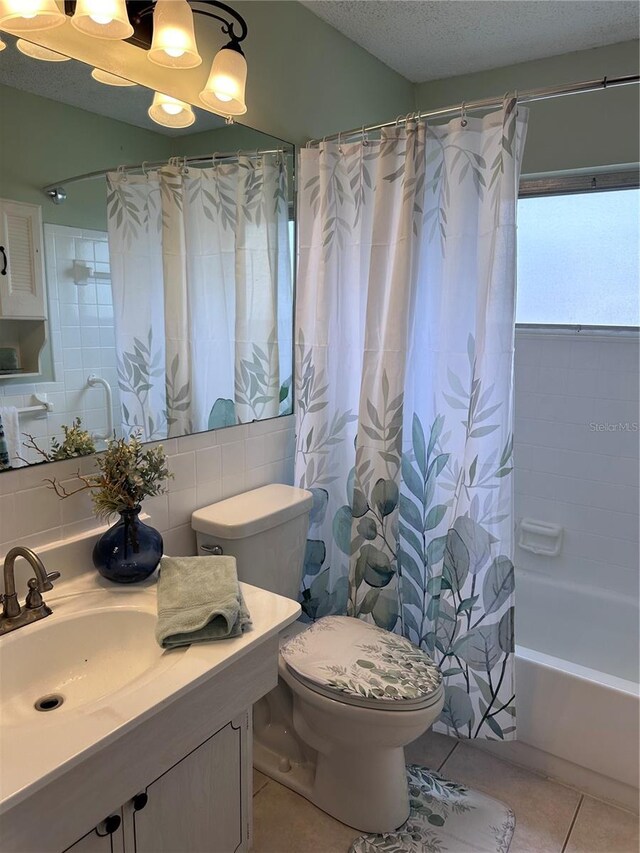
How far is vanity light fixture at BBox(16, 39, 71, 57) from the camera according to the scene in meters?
1.24

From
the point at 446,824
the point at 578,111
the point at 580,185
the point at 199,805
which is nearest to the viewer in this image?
the point at 199,805

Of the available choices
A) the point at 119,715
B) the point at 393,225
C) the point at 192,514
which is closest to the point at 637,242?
the point at 393,225

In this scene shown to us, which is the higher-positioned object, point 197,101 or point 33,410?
point 197,101

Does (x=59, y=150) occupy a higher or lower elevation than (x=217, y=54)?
lower

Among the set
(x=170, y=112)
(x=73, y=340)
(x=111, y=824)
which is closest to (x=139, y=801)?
(x=111, y=824)

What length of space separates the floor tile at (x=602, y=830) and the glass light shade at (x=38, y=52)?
2448 millimetres

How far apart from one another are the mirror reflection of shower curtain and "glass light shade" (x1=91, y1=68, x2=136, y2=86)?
21cm

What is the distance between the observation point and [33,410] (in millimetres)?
1318

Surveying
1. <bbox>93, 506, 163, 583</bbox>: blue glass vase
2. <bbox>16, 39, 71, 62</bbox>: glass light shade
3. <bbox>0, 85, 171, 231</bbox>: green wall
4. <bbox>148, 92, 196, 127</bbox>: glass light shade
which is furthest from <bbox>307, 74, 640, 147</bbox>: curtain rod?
<bbox>93, 506, 163, 583</bbox>: blue glass vase

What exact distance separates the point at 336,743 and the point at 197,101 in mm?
1881

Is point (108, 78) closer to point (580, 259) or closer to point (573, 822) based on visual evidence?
point (580, 259)

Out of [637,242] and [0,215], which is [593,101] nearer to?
[637,242]

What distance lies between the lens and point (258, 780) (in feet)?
6.20

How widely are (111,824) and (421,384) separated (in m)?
1.38
